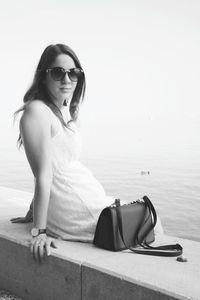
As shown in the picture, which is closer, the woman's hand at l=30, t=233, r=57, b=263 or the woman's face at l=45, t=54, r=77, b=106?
the woman's hand at l=30, t=233, r=57, b=263

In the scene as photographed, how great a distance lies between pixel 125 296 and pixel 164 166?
21.6 metres

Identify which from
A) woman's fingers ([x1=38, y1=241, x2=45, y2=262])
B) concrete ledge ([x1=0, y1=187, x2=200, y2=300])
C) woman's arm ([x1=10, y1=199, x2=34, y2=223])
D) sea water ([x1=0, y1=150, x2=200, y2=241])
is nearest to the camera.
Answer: concrete ledge ([x1=0, y1=187, x2=200, y2=300])

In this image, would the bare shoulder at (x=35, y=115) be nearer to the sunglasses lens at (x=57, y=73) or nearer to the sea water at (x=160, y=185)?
the sunglasses lens at (x=57, y=73)

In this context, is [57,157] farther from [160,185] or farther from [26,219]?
[160,185]

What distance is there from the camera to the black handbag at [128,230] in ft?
10.5

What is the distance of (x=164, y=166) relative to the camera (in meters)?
24.2

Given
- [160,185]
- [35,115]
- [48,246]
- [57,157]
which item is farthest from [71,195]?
[160,185]

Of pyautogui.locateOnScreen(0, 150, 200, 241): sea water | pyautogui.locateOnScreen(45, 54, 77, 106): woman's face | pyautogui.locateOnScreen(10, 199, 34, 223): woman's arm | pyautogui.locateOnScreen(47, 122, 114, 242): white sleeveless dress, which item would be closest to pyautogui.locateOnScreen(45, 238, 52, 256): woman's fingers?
pyautogui.locateOnScreen(47, 122, 114, 242): white sleeveless dress


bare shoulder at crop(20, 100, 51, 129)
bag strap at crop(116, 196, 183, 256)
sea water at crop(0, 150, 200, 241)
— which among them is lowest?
sea water at crop(0, 150, 200, 241)

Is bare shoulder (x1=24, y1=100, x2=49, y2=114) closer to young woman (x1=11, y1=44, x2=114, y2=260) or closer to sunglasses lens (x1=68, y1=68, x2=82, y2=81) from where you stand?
young woman (x1=11, y1=44, x2=114, y2=260)

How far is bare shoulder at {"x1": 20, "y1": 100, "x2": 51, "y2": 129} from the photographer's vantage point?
3303 millimetres

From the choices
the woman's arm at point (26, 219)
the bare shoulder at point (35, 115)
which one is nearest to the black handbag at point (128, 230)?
the bare shoulder at point (35, 115)

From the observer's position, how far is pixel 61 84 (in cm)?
355

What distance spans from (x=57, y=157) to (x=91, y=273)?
36.7 inches
